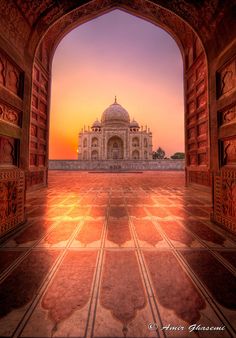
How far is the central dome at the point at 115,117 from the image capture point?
127ft

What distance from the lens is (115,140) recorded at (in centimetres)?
4103

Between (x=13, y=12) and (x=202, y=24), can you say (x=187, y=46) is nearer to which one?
(x=202, y=24)

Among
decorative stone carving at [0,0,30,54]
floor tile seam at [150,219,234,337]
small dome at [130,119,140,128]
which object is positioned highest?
small dome at [130,119,140,128]

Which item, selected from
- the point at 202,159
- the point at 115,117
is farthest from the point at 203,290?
the point at 115,117

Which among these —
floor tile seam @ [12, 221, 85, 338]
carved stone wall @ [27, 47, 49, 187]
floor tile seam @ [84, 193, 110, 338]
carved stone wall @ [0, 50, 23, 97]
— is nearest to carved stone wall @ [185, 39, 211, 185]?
floor tile seam @ [84, 193, 110, 338]

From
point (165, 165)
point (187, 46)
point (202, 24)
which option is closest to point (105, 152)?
point (165, 165)

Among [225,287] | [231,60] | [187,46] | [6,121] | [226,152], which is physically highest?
[187,46]

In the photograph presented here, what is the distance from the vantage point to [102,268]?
1382 millimetres

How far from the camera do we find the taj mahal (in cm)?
3822

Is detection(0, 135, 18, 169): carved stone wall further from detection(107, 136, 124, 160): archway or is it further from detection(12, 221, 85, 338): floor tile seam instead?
detection(107, 136, 124, 160): archway

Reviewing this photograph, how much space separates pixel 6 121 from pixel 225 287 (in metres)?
2.96

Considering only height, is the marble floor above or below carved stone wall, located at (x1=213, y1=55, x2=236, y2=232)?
below

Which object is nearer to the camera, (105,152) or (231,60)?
(231,60)

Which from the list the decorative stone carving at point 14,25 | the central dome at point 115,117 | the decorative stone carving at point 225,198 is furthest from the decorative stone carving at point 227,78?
the central dome at point 115,117
